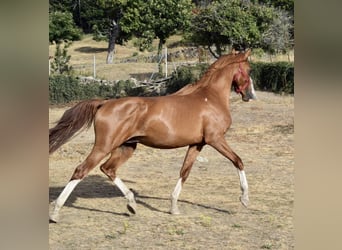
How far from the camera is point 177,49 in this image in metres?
3.10

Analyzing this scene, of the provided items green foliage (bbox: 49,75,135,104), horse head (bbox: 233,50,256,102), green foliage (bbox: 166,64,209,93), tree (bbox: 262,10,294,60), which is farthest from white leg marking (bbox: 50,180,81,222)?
tree (bbox: 262,10,294,60)

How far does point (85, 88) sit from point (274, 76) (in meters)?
1.16

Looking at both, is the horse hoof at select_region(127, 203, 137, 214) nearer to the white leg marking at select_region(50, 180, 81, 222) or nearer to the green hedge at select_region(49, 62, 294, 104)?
the white leg marking at select_region(50, 180, 81, 222)

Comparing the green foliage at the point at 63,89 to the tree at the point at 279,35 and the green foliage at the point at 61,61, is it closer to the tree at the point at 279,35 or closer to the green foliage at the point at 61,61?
the green foliage at the point at 61,61

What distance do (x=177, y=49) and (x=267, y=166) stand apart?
88cm

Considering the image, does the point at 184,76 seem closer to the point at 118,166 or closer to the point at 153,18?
the point at 153,18

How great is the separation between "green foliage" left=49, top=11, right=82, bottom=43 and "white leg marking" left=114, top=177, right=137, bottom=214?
32.2 inches

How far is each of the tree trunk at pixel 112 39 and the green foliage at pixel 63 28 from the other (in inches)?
7.4

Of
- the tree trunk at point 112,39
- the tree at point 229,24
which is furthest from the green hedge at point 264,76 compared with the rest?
the tree trunk at point 112,39
